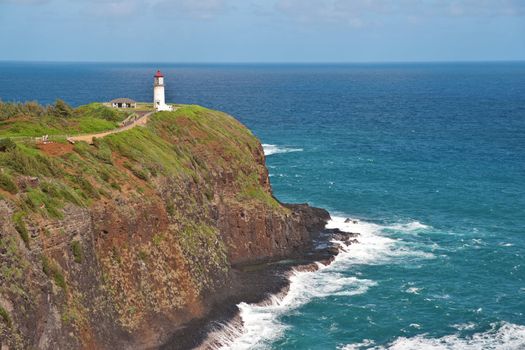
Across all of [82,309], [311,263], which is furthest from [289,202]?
[82,309]

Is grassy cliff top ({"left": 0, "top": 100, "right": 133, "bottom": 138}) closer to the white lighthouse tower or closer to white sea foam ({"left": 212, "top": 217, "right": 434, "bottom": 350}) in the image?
the white lighthouse tower

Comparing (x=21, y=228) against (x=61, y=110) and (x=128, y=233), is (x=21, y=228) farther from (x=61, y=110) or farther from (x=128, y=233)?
(x=61, y=110)

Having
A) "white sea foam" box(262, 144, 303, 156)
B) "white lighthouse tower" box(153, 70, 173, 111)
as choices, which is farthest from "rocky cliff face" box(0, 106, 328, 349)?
"white sea foam" box(262, 144, 303, 156)

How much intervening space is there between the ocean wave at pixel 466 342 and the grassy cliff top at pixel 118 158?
24.7m

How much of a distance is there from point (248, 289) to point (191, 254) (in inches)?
283

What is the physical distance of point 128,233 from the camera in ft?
194

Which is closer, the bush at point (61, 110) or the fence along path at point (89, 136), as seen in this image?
the fence along path at point (89, 136)

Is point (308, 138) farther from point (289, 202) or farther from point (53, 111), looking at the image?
point (53, 111)

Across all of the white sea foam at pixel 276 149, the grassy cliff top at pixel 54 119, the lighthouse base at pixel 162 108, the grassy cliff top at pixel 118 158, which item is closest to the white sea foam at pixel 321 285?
the grassy cliff top at pixel 118 158

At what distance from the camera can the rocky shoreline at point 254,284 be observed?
57.8m

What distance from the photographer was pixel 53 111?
85.4m

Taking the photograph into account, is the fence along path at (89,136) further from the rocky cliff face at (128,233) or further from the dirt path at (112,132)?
the rocky cliff face at (128,233)

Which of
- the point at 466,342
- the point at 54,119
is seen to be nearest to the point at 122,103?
the point at 54,119

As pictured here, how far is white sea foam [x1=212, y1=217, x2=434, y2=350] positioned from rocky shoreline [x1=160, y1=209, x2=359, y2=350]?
26.5 inches
